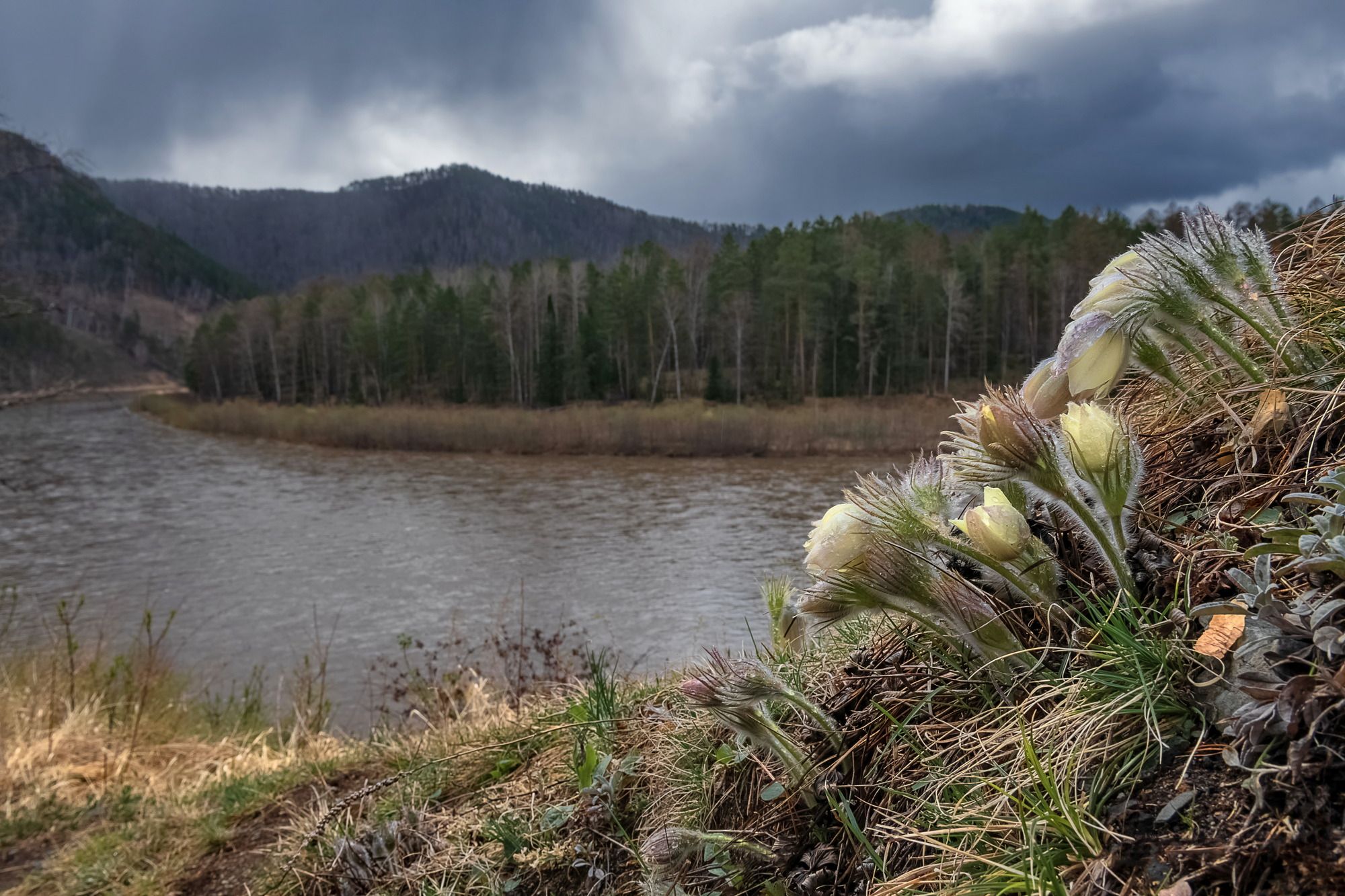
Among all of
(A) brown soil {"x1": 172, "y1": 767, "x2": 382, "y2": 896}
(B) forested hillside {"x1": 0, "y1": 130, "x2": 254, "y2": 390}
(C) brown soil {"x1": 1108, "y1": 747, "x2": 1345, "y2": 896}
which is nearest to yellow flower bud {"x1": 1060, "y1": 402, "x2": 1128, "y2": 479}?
(C) brown soil {"x1": 1108, "y1": 747, "x2": 1345, "y2": 896}

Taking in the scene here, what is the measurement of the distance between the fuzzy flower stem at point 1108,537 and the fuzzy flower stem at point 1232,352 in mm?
290

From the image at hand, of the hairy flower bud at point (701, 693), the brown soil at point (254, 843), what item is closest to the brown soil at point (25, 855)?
the brown soil at point (254, 843)

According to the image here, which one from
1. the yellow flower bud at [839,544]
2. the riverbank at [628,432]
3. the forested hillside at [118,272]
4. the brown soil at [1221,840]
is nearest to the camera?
the brown soil at [1221,840]

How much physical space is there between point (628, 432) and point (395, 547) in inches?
625

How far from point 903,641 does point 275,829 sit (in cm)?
228

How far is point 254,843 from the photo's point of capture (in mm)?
2625

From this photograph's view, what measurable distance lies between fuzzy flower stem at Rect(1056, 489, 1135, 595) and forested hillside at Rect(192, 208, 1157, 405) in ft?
171

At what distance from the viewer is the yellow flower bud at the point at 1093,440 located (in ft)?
3.21

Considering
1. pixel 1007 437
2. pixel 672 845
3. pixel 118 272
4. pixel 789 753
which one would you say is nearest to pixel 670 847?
pixel 672 845

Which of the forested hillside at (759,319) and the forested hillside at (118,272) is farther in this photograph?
the forested hillside at (118,272)

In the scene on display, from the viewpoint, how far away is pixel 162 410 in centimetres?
5831

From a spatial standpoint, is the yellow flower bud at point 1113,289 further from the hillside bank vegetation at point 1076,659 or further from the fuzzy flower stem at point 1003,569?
the fuzzy flower stem at point 1003,569

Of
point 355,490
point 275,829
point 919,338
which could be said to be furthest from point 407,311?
point 275,829

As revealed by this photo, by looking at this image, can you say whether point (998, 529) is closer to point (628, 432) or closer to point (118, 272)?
point (628, 432)
